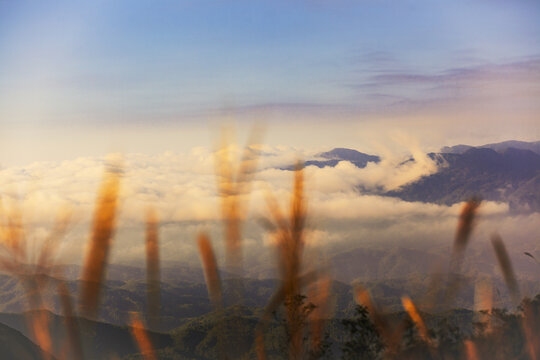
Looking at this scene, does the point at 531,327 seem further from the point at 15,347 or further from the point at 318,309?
the point at 15,347

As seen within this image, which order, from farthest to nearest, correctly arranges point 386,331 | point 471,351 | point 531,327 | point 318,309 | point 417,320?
point 531,327 → point 471,351 → point 417,320 → point 386,331 → point 318,309

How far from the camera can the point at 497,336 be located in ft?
252

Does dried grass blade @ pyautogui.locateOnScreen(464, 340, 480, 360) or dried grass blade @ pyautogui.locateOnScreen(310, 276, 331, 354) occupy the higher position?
dried grass blade @ pyautogui.locateOnScreen(310, 276, 331, 354)

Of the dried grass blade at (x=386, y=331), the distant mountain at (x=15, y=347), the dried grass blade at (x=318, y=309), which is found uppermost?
the dried grass blade at (x=318, y=309)

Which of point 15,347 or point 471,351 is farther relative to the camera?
point 15,347

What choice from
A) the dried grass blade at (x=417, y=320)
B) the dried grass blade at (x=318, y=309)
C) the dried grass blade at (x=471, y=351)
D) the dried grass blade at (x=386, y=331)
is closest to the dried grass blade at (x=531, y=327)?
the dried grass blade at (x=471, y=351)

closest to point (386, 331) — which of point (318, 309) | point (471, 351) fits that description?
point (471, 351)

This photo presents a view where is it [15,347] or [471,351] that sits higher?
[471,351]

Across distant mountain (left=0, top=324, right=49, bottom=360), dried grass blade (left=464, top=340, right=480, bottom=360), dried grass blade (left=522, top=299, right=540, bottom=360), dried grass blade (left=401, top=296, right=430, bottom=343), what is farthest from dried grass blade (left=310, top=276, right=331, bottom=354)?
distant mountain (left=0, top=324, right=49, bottom=360)

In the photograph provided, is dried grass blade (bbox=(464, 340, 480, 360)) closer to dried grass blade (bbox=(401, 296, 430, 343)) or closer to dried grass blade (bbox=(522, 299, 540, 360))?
dried grass blade (bbox=(522, 299, 540, 360))

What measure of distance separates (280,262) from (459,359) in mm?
32014

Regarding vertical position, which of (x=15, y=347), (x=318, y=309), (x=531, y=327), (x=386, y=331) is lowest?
(x=15, y=347)

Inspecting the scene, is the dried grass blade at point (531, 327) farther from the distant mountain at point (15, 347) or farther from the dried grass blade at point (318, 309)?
the distant mountain at point (15, 347)

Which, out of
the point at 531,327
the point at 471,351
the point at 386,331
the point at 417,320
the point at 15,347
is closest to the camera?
the point at 386,331
